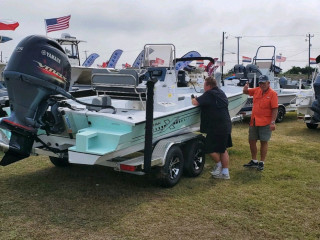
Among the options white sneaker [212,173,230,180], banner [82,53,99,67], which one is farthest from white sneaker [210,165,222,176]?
banner [82,53,99,67]

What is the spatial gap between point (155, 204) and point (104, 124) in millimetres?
1267

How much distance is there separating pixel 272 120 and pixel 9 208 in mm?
4338

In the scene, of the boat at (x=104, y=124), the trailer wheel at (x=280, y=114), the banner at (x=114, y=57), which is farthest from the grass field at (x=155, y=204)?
the banner at (x=114, y=57)

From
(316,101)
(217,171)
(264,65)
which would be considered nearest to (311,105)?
(316,101)

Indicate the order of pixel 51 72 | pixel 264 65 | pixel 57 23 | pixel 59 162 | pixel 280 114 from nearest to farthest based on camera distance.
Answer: pixel 51 72, pixel 59 162, pixel 280 114, pixel 264 65, pixel 57 23

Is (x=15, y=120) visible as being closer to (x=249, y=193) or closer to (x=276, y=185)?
(x=249, y=193)

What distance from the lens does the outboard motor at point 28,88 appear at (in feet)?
14.3

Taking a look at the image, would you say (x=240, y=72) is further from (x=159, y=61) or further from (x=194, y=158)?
(x=194, y=158)

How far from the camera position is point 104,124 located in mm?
4617

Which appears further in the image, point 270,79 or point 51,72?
point 270,79

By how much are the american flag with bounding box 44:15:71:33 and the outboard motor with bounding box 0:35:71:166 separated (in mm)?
10934

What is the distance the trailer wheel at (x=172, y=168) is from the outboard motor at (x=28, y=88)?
1.80 meters

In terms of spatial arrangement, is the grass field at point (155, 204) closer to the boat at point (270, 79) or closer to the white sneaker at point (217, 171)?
the white sneaker at point (217, 171)

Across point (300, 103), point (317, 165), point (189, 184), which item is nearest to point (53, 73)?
point (189, 184)
